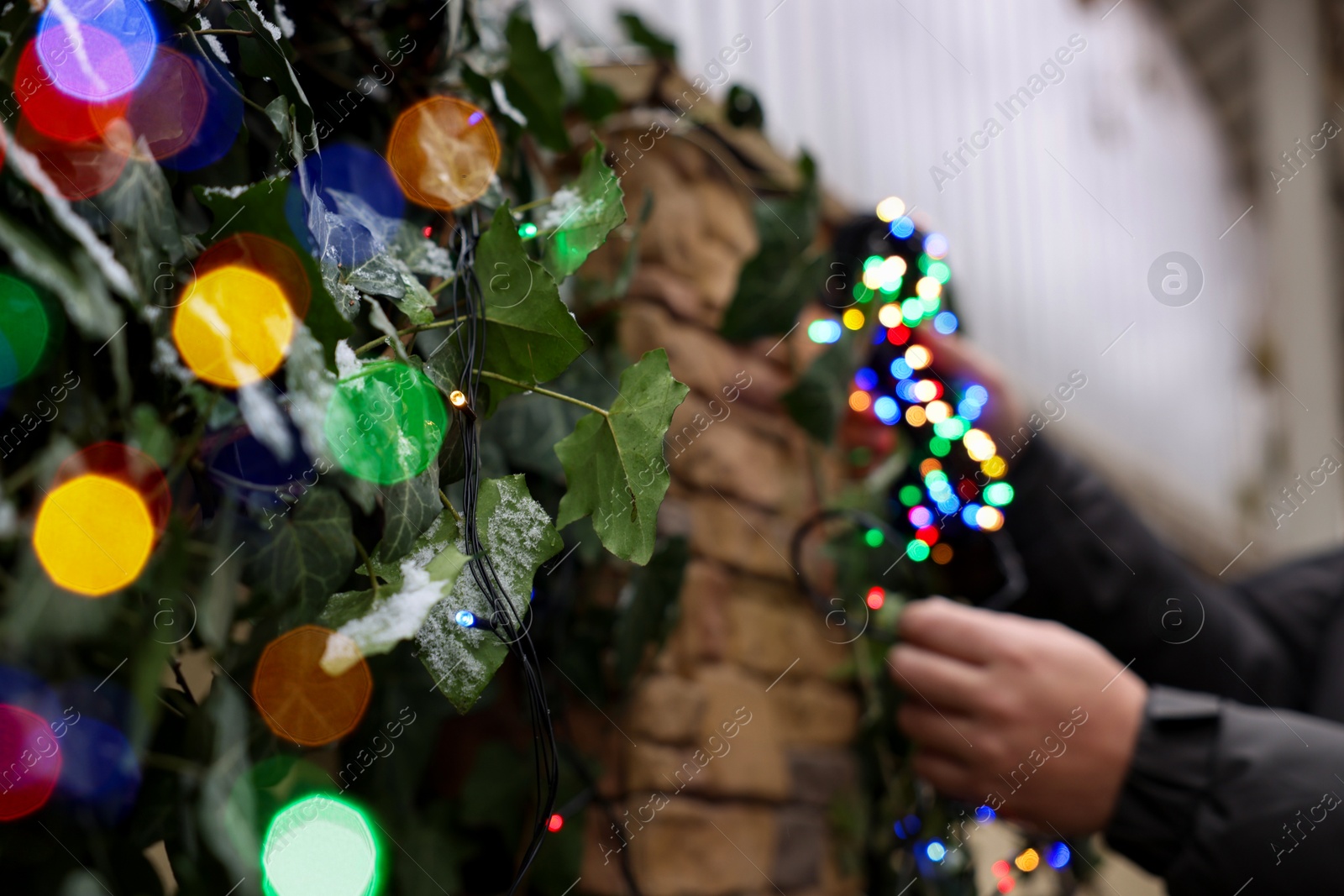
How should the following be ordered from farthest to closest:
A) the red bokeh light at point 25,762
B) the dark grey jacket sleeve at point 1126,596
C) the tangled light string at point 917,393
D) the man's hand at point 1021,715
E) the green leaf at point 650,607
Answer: the dark grey jacket sleeve at point 1126,596 → the tangled light string at point 917,393 → the man's hand at point 1021,715 → the green leaf at point 650,607 → the red bokeh light at point 25,762

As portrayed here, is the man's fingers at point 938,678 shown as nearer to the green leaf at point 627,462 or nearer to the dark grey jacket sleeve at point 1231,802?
the dark grey jacket sleeve at point 1231,802

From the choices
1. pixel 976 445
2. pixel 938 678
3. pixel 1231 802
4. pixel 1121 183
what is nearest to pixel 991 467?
pixel 976 445

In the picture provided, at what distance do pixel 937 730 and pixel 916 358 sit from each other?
1.33 ft

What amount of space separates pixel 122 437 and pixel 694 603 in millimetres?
540

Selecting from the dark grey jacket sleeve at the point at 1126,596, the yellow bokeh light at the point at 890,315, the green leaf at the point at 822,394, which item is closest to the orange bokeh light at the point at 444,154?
the green leaf at the point at 822,394

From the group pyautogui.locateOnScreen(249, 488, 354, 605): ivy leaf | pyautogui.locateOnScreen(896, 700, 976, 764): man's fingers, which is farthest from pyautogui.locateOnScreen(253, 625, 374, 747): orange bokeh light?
pyautogui.locateOnScreen(896, 700, 976, 764): man's fingers

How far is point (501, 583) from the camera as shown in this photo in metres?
0.26

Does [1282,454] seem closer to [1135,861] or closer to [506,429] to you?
[1135,861]

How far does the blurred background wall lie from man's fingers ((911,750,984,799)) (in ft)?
2.54

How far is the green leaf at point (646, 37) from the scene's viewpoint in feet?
2.68

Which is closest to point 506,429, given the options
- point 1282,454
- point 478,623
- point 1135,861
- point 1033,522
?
point 478,623

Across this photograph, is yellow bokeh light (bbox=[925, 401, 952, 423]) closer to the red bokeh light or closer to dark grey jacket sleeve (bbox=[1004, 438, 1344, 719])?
dark grey jacket sleeve (bbox=[1004, 438, 1344, 719])

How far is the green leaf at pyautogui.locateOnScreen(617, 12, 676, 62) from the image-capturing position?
0.82 metres

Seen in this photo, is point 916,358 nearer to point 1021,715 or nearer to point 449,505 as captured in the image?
point 1021,715
